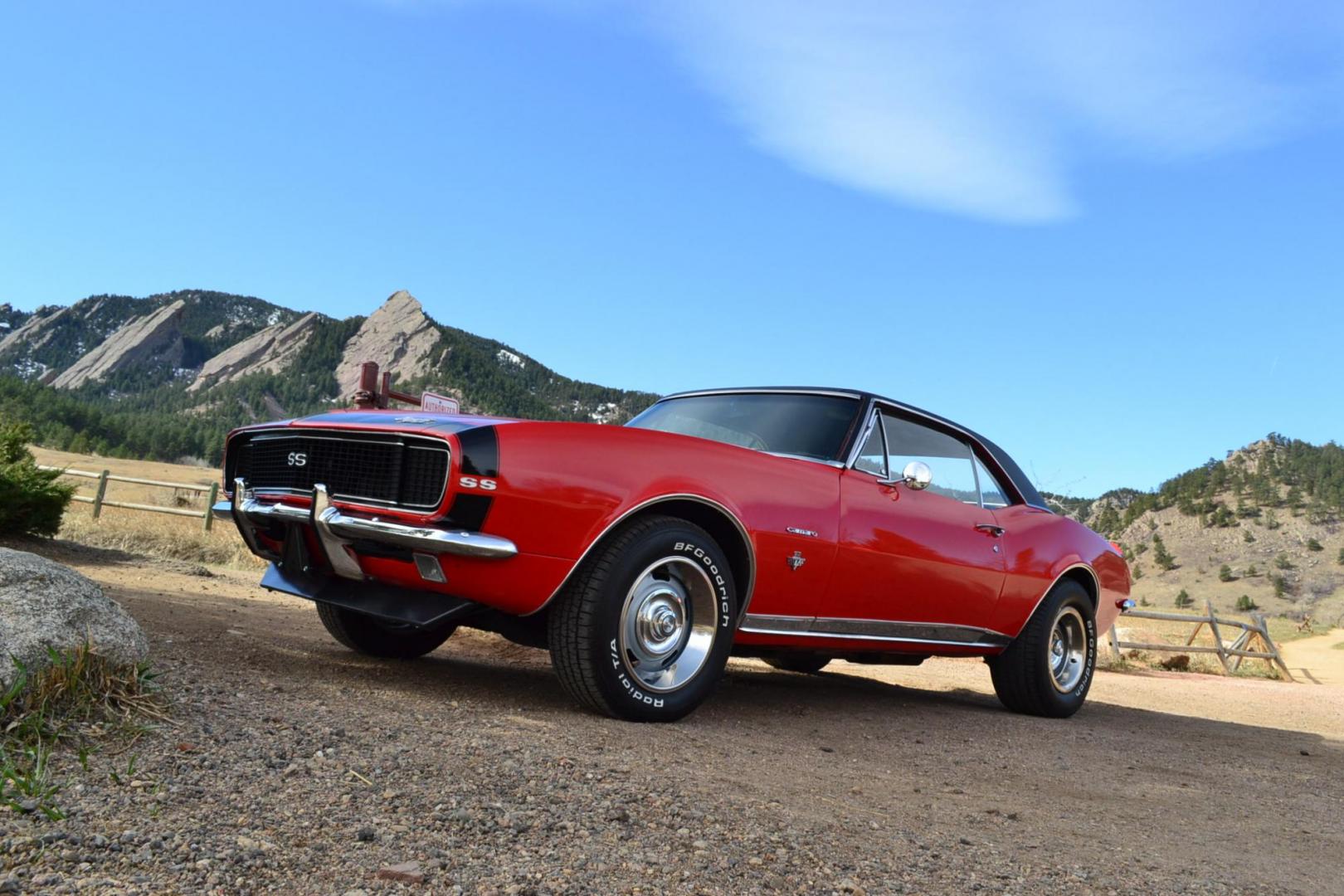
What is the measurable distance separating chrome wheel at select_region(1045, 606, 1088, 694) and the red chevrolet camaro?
0.96 meters

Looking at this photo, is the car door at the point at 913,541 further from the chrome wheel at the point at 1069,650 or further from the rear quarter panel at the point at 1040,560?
the chrome wheel at the point at 1069,650

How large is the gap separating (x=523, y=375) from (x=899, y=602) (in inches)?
3769

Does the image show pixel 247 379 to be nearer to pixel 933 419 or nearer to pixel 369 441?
pixel 933 419

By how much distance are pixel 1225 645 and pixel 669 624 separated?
1841cm

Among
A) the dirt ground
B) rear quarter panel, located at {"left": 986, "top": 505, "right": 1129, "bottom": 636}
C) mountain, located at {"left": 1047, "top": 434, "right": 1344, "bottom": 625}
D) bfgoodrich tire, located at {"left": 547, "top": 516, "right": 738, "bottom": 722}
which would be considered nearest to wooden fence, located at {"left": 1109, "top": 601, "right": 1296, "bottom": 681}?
rear quarter panel, located at {"left": 986, "top": 505, "right": 1129, "bottom": 636}

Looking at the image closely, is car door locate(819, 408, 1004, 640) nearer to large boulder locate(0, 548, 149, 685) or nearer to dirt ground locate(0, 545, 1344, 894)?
dirt ground locate(0, 545, 1344, 894)

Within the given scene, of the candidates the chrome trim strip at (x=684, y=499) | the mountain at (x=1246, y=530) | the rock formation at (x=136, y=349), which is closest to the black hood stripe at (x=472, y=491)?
the chrome trim strip at (x=684, y=499)

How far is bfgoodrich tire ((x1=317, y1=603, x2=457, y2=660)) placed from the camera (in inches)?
202

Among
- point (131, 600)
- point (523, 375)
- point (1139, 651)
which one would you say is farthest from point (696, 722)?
point (523, 375)

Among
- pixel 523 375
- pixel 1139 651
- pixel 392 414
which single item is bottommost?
pixel 1139 651

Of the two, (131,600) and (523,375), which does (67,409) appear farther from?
(131,600)

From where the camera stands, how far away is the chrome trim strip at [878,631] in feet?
14.7

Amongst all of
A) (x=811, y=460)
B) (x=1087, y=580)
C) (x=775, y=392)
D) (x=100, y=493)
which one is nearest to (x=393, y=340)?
(x=100, y=493)

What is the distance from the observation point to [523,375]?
326 ft
